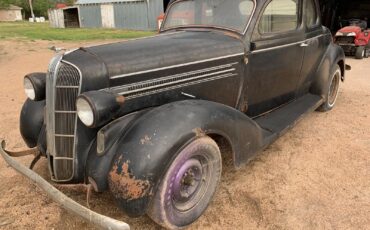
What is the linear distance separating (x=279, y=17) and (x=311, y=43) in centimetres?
81

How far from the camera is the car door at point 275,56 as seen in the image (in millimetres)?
3637

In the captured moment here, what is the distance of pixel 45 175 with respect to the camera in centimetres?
338

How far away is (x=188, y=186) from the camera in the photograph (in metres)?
2.68

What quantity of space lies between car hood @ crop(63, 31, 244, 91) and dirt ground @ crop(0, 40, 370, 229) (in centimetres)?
114

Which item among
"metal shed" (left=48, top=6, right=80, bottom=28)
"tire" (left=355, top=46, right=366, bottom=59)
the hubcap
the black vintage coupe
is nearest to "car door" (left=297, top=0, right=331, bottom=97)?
the black vintage coupe

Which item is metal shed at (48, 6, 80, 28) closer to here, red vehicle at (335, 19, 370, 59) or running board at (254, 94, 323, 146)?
red vehicle at (335, 19, 370, 59)

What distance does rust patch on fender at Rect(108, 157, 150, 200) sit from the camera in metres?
2.23

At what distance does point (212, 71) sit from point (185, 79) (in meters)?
0.34

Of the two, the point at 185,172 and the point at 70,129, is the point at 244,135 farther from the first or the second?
the point at 70,129

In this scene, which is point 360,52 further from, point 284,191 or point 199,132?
point 199,132

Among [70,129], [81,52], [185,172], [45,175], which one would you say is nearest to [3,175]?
[45,175]

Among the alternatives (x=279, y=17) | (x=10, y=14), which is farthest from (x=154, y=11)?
(x=10, y=14)

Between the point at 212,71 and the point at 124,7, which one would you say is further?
the point at 124,7

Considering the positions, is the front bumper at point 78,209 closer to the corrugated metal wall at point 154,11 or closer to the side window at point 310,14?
the side window at point 310,14
